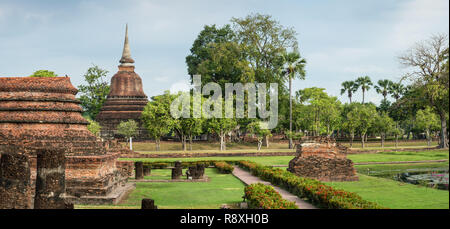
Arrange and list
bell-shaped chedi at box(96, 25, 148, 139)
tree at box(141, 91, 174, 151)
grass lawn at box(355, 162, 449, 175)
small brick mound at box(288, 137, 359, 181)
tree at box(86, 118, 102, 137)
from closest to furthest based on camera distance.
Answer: small brick mound at box(288, 137, 359, 181) → grass lawn at box(355, 162, 449, 175) → tree at box(141, 91, 174, 151) → tree at box(86, 118, 102, 137) → bell-shaped chedi at box(96, 25, 148, 139)

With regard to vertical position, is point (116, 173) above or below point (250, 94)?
below

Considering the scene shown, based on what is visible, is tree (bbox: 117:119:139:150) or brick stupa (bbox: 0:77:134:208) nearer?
brick stupa (bbox: 0:77:134:208)

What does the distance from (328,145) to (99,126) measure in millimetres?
39580

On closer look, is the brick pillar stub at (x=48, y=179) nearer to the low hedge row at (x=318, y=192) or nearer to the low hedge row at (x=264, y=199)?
the low hedge row at (x=264, y=199)

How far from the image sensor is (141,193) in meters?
16.8

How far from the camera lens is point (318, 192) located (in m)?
13.1

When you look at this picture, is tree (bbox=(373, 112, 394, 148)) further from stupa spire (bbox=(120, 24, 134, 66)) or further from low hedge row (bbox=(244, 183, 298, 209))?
low hedge row (bbox=(244, 183, 298, 209))

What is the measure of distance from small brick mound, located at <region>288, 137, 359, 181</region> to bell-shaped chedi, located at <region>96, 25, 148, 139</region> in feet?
128

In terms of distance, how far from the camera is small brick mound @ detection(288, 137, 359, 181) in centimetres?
2028

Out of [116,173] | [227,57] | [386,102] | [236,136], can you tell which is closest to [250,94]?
[227,57]

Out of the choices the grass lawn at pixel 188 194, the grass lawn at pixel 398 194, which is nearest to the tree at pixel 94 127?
the grass lawn at pixel 188 194

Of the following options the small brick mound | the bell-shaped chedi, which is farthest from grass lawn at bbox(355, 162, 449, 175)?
the bell-shaped chedi

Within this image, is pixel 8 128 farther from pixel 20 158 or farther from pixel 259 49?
pixel 259 49
